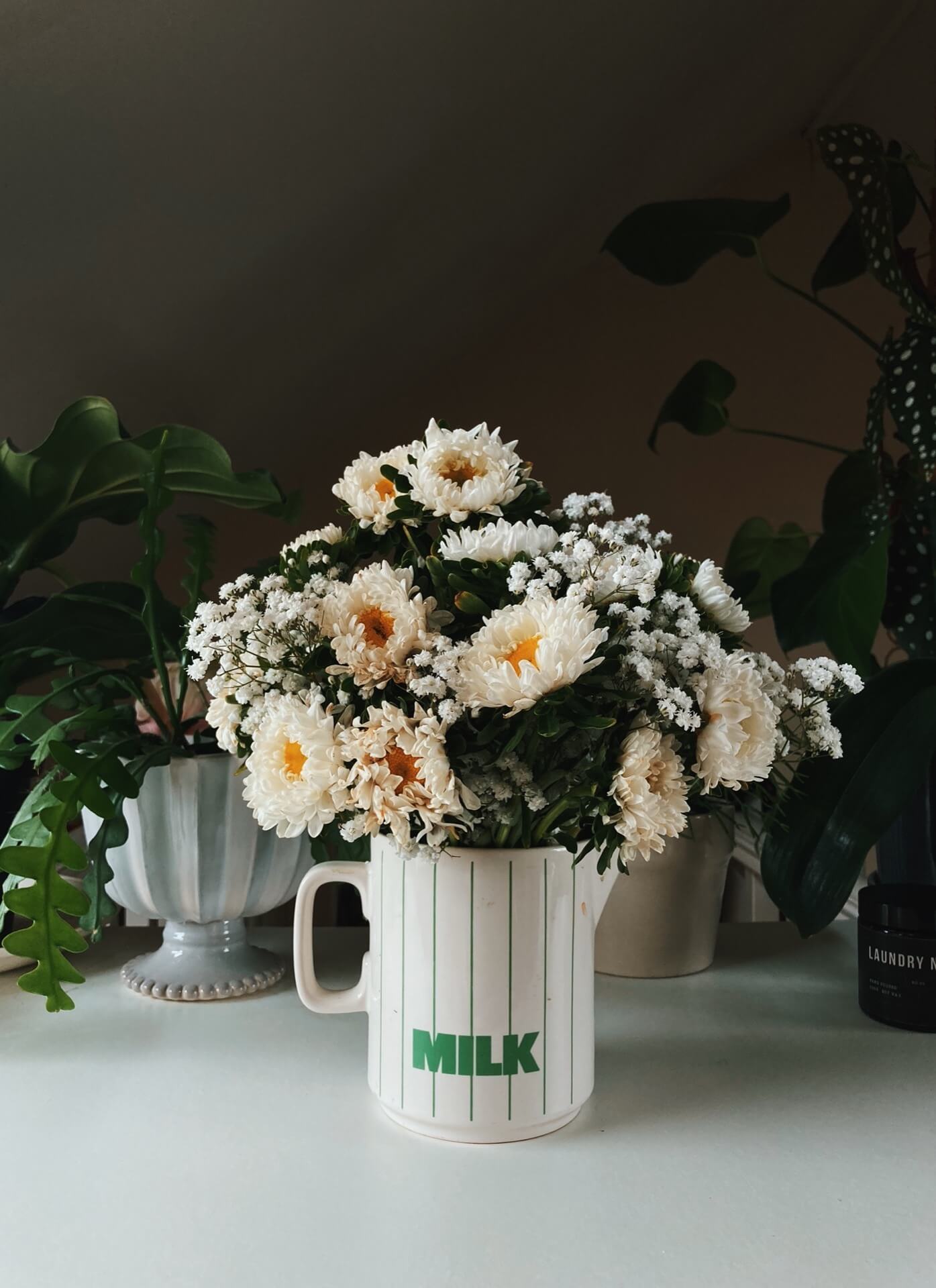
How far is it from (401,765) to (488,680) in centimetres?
6

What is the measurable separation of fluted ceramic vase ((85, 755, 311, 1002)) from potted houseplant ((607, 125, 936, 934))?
366 millimetres

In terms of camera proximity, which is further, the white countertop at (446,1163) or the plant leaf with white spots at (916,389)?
the plant leaf with white spots at (916,389)

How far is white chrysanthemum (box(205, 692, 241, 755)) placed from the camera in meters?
0.56

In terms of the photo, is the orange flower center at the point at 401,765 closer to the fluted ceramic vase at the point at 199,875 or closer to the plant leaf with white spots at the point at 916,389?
the fluted ceramic vase at the point at 199,875

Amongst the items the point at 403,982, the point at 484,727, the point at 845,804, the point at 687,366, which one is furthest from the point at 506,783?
the point at 687,366

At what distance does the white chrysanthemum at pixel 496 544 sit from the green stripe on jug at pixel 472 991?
0.16 meters

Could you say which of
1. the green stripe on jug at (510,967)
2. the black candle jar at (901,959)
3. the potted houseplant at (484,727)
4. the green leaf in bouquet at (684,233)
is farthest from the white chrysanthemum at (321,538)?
the green leaf in bouquet at (684,233)

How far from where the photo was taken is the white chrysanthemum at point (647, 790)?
18.5 inches

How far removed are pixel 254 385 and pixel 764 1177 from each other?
1203 mm

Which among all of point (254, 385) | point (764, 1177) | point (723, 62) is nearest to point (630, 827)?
point (764, 1177)

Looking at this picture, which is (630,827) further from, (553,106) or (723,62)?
(723,62)

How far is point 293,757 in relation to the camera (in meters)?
0.50

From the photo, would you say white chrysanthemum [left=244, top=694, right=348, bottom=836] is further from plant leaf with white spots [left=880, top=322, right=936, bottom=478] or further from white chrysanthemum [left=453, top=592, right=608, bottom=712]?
plant leaf with white spots [left=880, top=322, right=936, bottom=478]

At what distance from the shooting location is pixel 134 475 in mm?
832
